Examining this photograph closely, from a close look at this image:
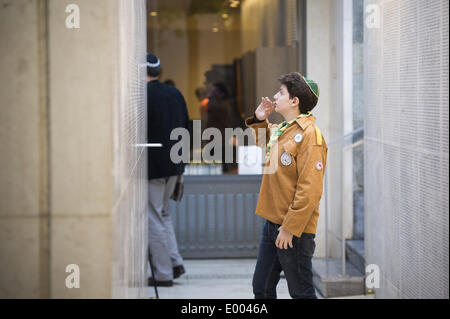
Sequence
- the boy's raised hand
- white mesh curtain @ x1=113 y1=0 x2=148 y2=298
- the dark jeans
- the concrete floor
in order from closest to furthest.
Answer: white mesh curtain @ x1=113 y1=0 x2=148 y2=298 < the dark jeans < the boy's raised hand < the concrete floor

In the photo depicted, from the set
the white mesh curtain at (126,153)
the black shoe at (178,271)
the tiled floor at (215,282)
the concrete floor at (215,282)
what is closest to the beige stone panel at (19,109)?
the white mesh curtain at (126,153)

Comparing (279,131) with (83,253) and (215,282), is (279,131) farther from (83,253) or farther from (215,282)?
(215,282)

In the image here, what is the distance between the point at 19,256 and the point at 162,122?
3.09 m

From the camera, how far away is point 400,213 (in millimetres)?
4012

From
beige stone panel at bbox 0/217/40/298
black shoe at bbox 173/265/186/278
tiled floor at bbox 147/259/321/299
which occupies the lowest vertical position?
tiled floor at bbox 147/259/321/299

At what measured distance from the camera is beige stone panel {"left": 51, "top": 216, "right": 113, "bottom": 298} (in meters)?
2.24

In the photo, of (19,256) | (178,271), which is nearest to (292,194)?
(19,256)

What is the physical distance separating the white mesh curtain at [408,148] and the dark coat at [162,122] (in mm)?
1479

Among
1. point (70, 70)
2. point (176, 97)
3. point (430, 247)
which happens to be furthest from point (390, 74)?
point (70, 70)

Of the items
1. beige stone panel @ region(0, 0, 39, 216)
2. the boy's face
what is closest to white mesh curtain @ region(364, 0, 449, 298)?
the boy's face

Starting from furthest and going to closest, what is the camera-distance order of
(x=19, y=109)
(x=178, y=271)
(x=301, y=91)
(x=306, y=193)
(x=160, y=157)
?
1. (x=178, y=271)
2. (x=160, y=157)
3. (x=301, y=91)
4. (x=306, y=193)
5. (x=19, y=109)

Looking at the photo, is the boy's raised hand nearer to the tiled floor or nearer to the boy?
the boy

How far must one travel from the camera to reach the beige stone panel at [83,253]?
2242 millimetres

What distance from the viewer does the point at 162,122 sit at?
207 inches
